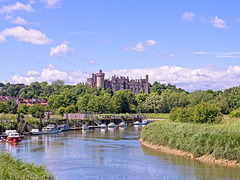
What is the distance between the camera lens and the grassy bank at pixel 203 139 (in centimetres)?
3309

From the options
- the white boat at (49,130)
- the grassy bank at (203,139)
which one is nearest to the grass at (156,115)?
the white boat at (49,130)

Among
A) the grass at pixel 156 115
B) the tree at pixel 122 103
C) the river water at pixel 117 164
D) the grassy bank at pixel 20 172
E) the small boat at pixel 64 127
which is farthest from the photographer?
the tree at pixel 122 103

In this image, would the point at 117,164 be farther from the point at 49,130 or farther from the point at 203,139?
the point at 49,130

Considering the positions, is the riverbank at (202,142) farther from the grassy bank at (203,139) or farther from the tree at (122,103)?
the tree at (122,103)

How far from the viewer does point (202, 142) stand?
36188mm

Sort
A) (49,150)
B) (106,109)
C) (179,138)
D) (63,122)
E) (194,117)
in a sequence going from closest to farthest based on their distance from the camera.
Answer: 1. (179,138)
2. (49,150)
3. (194,117)
4. (63,122)
5. (106,109)

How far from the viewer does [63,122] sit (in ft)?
293

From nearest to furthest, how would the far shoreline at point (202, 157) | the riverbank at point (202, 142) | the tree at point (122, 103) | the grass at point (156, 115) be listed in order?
the far shoreline at point (202, 157), the riverbank at point (202, 142), the grass at point (156, 115), the tree at point (122, 103)

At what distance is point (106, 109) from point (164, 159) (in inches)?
3542

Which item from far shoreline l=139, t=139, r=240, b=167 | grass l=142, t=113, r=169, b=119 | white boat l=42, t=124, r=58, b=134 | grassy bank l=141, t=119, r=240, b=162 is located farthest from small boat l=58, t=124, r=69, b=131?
grass l=142, t=113, r=169, b=119

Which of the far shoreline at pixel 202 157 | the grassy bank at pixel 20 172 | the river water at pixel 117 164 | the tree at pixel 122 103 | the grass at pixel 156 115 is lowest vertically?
the river water at pixel 117 164

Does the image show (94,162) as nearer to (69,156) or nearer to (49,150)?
(69,156)

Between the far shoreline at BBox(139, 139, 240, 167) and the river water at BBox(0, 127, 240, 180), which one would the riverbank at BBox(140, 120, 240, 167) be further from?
the river water at BBox(0, 127, 240, 180)

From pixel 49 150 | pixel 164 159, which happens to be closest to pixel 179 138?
pixel 164 159
